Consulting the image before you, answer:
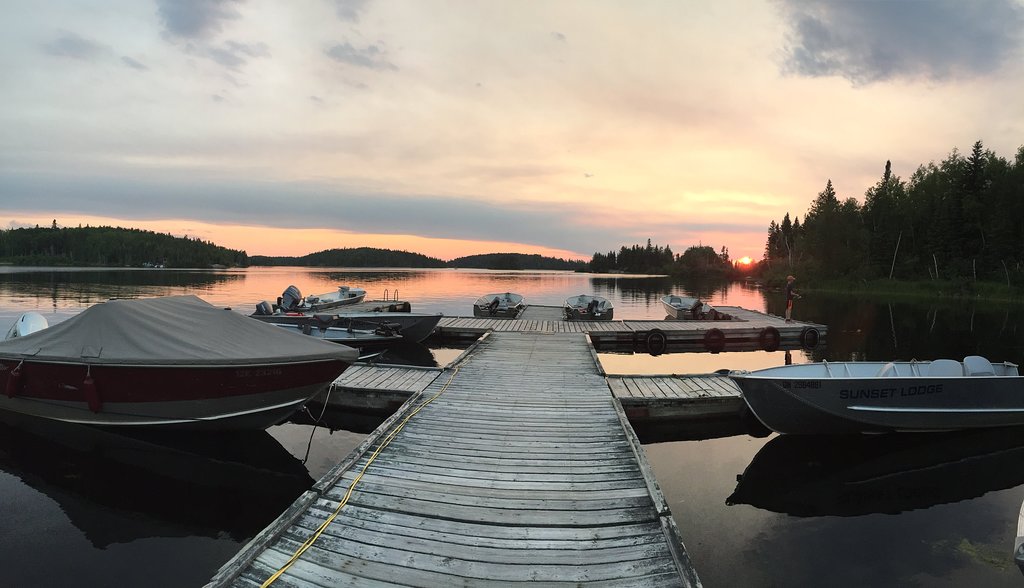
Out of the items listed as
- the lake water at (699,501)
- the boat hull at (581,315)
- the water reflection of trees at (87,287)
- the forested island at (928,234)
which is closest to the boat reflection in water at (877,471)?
the lake water at (699,501)

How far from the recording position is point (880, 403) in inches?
354

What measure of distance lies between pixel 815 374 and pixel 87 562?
1156cm

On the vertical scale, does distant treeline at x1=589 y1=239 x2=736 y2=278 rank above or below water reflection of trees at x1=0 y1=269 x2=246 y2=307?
above

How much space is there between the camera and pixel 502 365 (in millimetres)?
12273

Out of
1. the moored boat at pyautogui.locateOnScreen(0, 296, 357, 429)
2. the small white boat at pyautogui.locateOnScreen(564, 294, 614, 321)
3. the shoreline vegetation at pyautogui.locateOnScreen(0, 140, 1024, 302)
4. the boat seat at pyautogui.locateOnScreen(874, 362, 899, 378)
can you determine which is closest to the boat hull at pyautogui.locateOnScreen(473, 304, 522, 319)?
the small white boat at pyautogui.locateOnScreen(564, 294, 614, 321)

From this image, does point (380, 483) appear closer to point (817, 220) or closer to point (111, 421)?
point (111, 421)

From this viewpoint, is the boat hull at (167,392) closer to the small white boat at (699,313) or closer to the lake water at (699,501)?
the lake water at (699,501)

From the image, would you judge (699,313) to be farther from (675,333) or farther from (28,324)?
(28,324)

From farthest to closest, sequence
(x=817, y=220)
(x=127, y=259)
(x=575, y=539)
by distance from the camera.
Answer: (x=127, y=259)
(x=817, y=220)
(x=575, y=539)

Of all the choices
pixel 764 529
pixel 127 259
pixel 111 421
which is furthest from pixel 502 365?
pixel 127 259

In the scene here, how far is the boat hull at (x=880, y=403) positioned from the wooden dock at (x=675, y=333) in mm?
11409

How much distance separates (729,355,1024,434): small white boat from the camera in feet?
29.0

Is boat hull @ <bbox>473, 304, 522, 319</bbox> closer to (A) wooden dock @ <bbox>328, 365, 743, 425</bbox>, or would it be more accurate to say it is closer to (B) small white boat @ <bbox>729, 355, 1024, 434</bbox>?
(A) wooden dock @ <bbox>328, 365, 743, 425</bbox>

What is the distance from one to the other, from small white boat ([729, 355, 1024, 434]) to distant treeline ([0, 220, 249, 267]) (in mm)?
189069
